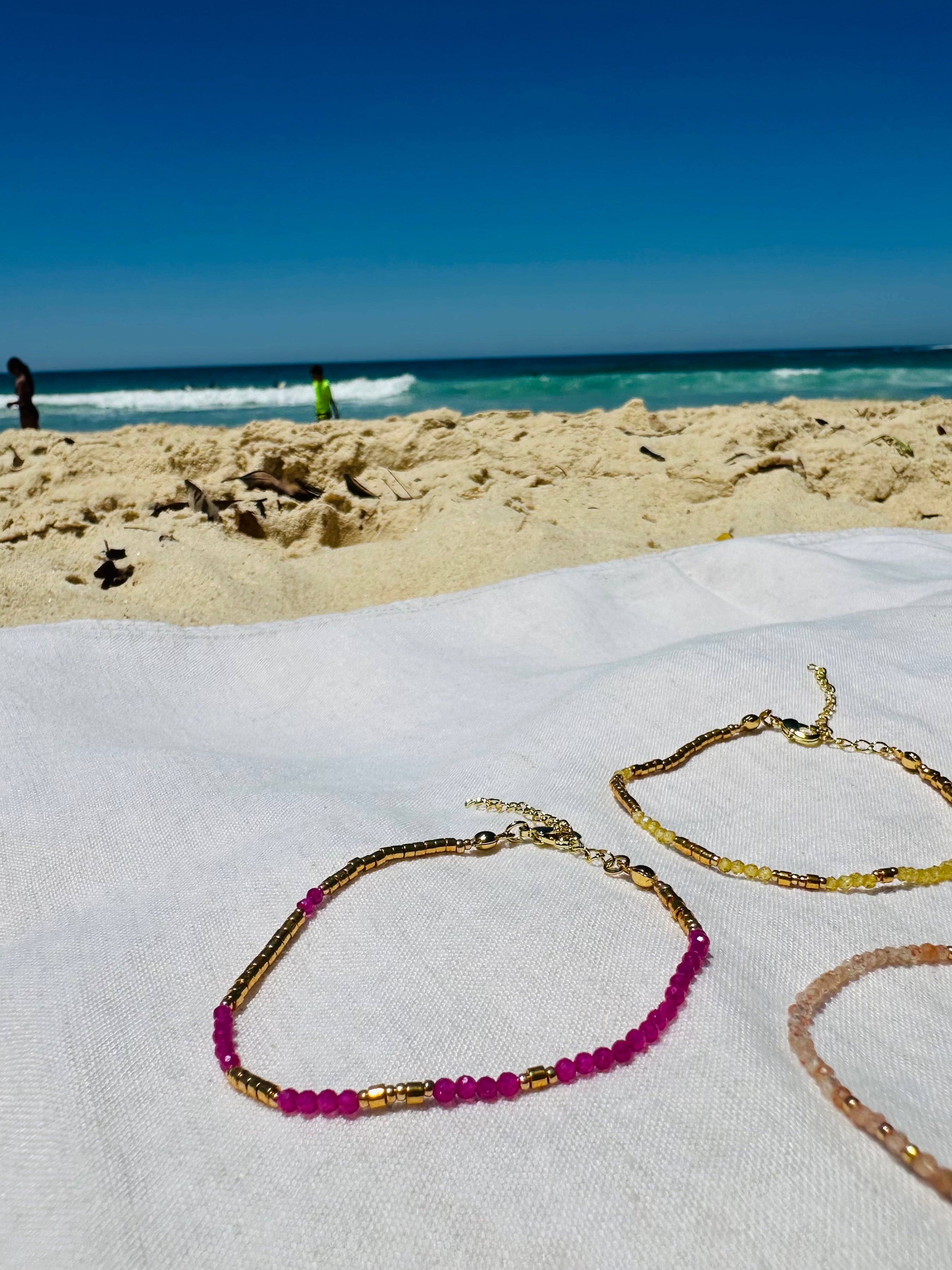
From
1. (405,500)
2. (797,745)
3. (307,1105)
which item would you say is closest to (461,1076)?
(307,1105)

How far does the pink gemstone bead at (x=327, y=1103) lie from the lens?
68 centimetres

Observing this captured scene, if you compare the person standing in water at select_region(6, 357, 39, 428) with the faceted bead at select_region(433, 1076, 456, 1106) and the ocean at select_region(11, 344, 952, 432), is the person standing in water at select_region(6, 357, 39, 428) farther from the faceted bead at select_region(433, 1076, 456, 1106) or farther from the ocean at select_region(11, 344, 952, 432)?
the faceted bead at select_region(433, 1076, 456, 1106)

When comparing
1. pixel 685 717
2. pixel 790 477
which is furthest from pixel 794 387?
pixel 685 717

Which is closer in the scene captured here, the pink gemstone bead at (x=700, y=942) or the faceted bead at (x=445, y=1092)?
the faceted bead at (x=445, y=1092)

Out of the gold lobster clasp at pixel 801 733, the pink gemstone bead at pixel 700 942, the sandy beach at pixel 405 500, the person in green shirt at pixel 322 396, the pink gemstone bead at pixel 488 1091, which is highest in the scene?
the person in green shirt at pixel 322 396

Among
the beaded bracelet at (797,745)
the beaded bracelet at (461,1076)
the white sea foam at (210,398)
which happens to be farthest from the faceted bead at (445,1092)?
the white sea foam at (210,398)

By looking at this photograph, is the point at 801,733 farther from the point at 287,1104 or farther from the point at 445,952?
the point at 287,1104

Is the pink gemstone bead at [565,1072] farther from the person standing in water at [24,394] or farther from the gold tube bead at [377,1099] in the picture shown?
the person standing in water at [24,394]

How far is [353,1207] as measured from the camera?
24.0 inches

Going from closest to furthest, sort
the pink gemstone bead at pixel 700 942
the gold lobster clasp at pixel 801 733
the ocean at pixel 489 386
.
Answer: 1. the pink gemstone bead at pixel 700 942
2. the gold lobster clasp at pixel 801 733
3. the ocean at pixel 489 386

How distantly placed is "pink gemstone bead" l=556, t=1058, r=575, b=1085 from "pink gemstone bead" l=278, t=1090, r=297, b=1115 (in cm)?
22

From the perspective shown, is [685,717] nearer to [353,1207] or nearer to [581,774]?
[581,774]

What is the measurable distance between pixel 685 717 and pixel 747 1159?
663 millimetres

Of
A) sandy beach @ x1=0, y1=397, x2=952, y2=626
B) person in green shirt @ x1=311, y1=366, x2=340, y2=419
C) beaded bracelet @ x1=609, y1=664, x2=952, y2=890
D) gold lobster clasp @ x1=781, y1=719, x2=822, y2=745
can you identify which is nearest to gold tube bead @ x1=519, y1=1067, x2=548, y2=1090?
beaded bracelet @ x1=609, y1=664, x2=952, y2=890
